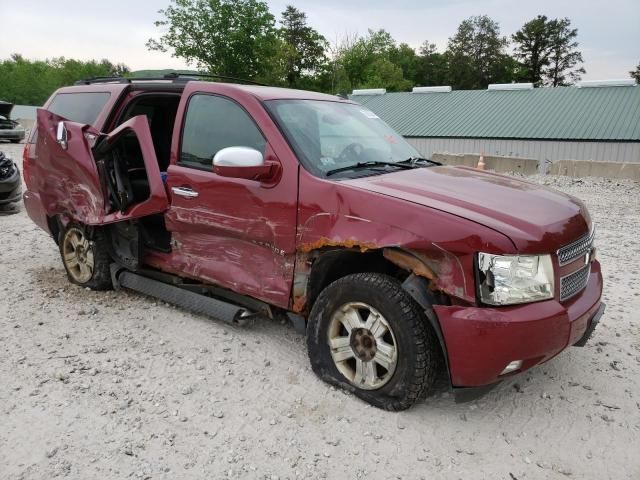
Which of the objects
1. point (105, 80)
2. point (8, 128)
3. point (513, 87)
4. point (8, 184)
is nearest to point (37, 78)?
point (8, 128)

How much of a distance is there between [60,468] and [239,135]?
2.36 metres

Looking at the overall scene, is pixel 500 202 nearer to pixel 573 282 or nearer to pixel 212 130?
pixel 573 282

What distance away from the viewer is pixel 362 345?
3223 mm

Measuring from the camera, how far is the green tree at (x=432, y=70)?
70.2 meters

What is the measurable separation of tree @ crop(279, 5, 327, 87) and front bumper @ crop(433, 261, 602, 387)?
2128 inches

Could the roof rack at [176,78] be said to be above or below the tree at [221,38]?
below

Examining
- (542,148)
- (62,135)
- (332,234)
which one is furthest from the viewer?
(542,148)

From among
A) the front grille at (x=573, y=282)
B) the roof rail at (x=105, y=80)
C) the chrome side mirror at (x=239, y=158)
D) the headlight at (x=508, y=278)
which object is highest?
the roof rail at (x=105, y=80)

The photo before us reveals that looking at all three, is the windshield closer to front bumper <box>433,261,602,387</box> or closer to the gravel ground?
front bumper <box>433,261,602,387</box>

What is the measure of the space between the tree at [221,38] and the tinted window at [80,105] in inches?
1932

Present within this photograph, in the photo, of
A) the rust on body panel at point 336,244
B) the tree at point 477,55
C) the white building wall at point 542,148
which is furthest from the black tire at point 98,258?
the tree at point 477,55

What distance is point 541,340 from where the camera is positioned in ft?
9.10

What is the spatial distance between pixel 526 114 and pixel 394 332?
33.6m

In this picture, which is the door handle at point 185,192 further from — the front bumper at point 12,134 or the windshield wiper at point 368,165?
the front bumper at point 12,134
